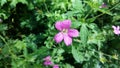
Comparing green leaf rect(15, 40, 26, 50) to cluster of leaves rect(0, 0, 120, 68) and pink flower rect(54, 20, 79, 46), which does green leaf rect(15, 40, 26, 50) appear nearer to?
cluster of leaves rect(0, 0, 120, 68)

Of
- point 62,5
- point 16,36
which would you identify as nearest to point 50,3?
point 62,5

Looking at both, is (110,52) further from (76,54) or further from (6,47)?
(6,47)

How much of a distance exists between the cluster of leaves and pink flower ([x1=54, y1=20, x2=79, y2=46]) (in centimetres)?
4

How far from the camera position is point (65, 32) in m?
1.88

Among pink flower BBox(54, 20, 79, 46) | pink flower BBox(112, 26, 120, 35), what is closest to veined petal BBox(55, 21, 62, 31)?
pink flower BBox(54, 20, 79, 46)

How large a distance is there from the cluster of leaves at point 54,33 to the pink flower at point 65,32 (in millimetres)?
37

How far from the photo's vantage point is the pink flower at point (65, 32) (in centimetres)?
186

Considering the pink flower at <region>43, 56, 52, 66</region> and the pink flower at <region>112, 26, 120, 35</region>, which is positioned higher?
the pink flower at <region>112, 26, 120, 35</region>

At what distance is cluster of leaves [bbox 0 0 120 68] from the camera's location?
1959 millimetres

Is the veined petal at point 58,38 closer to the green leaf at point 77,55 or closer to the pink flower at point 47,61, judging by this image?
the green leaf at point 77,55

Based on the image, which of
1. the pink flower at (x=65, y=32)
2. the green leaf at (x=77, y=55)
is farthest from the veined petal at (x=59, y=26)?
the green leaf at (x=77, y=55)

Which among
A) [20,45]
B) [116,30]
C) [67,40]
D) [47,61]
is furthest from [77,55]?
[116,30]

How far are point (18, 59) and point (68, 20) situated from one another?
1.32 feet

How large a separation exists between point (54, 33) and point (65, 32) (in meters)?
0.13
